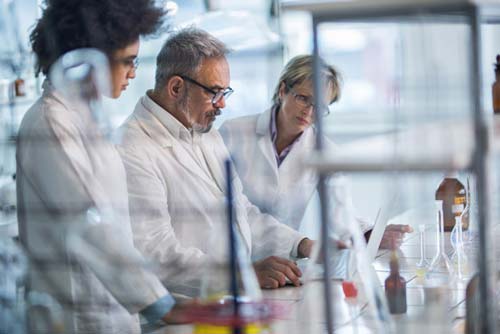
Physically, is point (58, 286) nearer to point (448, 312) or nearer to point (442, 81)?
point (448, 312)

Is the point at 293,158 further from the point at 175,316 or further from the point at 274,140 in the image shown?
the point at 175,316

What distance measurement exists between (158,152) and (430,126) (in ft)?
3.58

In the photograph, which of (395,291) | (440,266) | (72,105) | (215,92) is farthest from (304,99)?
(395,291)

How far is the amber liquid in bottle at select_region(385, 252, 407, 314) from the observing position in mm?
1696

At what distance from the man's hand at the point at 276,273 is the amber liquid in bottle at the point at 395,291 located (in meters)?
0.31

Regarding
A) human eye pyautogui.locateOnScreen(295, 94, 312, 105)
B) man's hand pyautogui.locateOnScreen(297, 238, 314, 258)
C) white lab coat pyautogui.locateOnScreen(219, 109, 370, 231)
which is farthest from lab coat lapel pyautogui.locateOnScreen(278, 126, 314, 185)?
man's hand pyautogui.locateOnScreen(297, 238, 314, 258)

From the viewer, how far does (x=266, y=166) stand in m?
2.84

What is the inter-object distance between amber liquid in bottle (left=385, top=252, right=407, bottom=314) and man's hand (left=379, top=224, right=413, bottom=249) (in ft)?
2.35

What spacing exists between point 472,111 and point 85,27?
1177 millimetres

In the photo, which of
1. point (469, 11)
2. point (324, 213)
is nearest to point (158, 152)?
point (324, 213)

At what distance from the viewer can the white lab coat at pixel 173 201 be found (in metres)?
2.12

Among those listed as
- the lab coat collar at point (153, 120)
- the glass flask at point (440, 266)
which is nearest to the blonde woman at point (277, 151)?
the lab coat collar at point (153, 120)

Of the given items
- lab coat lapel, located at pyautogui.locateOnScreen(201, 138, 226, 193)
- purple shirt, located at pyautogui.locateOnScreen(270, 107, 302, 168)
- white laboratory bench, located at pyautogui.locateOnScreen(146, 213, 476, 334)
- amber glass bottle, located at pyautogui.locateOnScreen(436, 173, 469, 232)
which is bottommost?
white laboratory bench, located at pyautogui.locateOnScreen(146, 213, 476, 334)

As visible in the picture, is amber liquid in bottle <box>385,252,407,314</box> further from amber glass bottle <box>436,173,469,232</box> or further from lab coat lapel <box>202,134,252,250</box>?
amber glass bottle <box>436,173,469,232</box>
